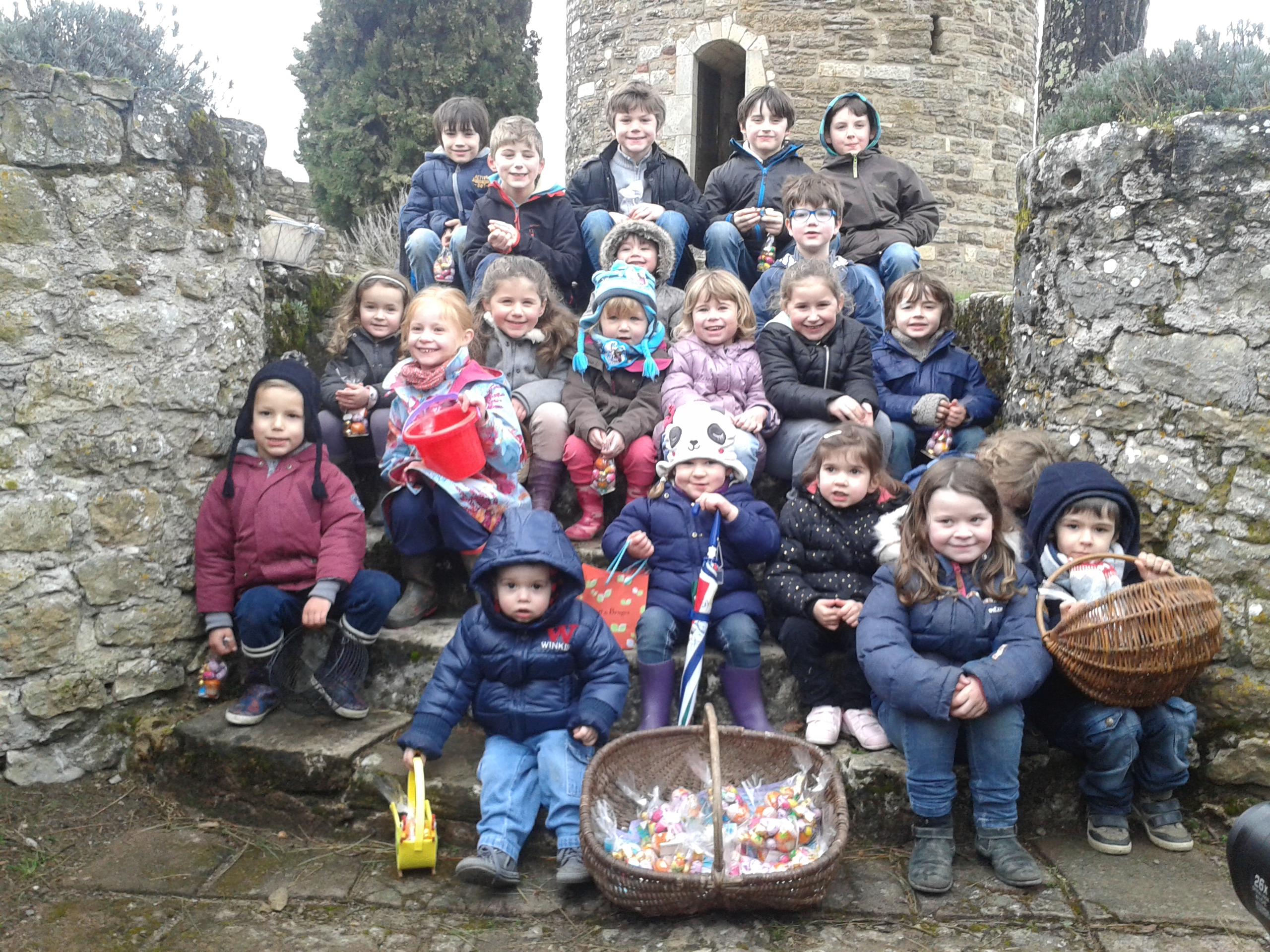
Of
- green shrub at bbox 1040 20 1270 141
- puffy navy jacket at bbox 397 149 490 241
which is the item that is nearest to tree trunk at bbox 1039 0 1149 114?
green shrub at bbox 1040 20 1270 141

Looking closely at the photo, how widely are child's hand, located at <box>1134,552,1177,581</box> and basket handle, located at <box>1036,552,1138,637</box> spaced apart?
30mm

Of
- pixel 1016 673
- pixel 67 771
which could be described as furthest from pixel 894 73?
pixel 67 771

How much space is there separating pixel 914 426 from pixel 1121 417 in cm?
97

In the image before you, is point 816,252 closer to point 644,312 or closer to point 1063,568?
point 644,312

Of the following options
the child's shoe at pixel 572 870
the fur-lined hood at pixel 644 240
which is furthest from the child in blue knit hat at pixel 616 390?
the child's shoe at pixel 572 870

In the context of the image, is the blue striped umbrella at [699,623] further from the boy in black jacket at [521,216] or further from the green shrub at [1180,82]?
the green shrub at [1180,82]

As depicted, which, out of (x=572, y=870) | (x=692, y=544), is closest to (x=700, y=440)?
(x=692, y=544)

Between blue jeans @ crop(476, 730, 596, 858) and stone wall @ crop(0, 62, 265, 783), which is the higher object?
stone wall @ crop(0, 62, 265, 783)

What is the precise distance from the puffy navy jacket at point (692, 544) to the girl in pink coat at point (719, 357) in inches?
21.3

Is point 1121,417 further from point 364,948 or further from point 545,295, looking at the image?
point 364,948

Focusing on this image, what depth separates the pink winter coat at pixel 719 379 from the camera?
398 centimetres

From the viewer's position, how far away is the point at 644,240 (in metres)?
4.49

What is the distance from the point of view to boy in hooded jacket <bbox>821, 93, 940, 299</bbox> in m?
4.91

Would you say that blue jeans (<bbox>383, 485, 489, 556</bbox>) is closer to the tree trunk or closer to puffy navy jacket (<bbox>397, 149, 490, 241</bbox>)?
puffy navy jacket (<bbox>397, 149, 490, 241</bbox>)
